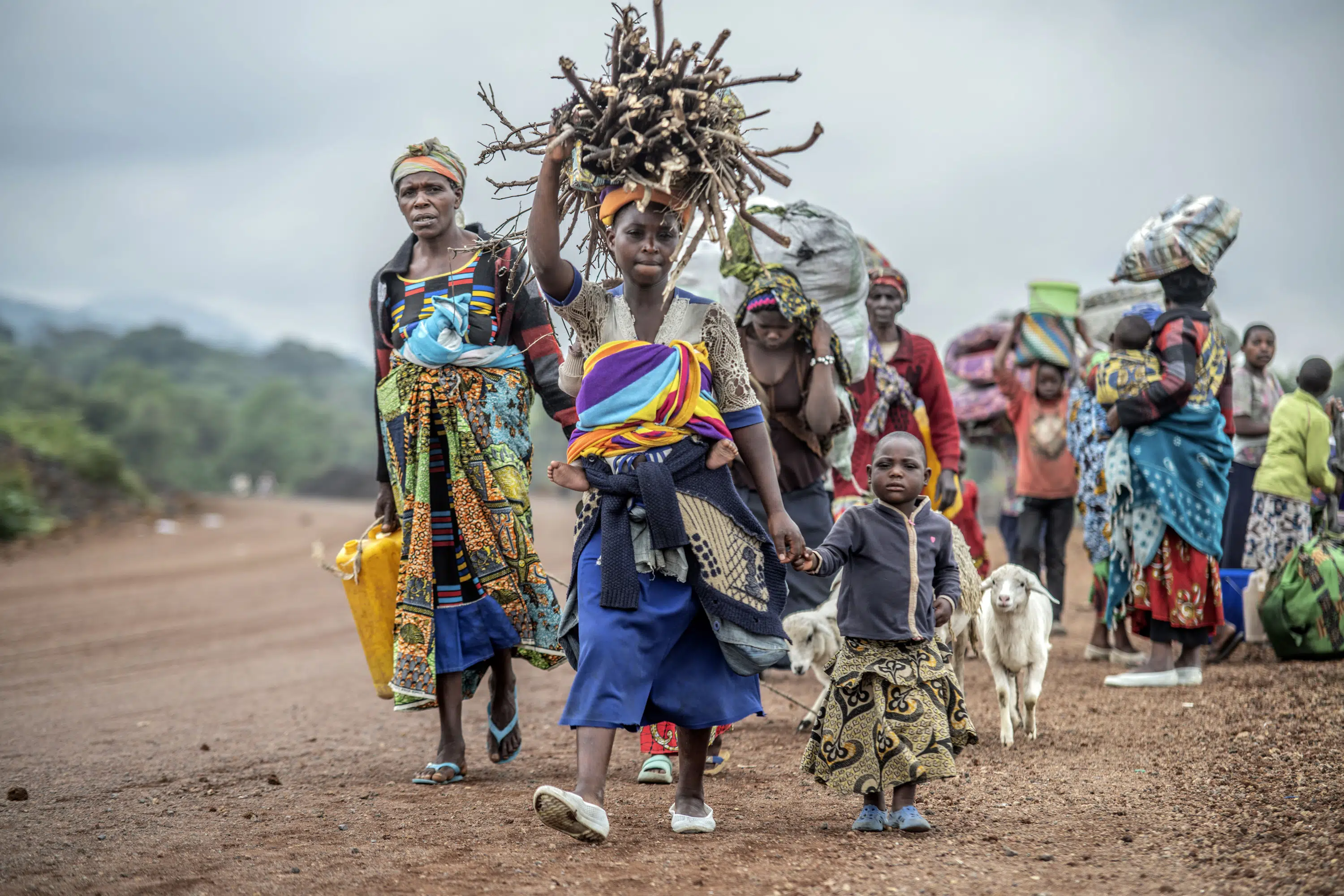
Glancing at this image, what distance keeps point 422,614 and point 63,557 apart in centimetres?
1397

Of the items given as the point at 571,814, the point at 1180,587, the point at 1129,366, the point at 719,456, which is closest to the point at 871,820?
the point at 571,814

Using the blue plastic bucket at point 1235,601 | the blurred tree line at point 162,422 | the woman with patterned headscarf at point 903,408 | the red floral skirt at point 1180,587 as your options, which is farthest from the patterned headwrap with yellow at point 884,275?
the blurred tree line at point 162,422

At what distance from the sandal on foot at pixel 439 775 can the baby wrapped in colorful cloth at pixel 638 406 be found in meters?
1.76

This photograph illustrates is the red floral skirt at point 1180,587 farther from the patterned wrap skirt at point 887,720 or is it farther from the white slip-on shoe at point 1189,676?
the patterned wrap skirt at point 887,720

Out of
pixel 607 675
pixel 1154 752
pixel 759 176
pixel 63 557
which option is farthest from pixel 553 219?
pixel 63 557

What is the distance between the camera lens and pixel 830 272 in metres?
7.11

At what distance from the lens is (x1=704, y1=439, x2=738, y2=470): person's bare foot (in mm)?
4207

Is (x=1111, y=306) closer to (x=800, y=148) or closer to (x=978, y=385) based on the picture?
(x=978, y=385)

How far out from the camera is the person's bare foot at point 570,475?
13.6ft

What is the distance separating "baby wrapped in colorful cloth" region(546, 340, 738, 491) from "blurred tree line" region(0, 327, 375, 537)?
54.4ft

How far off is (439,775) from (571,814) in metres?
1.71

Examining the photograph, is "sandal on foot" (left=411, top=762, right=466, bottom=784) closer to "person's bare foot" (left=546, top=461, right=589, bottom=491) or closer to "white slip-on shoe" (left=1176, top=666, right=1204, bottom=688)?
"person's bare foot" (left=546, top=461, right=589, bottom=491)

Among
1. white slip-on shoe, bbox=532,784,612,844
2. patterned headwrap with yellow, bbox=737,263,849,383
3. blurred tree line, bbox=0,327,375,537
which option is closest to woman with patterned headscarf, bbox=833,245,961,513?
patterned headwrap with yellow, bbox=737,263,849,383

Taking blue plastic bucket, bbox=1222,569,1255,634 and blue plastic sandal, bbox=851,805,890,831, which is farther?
blue plastic bucket, bbox=1222,569,1255,634
